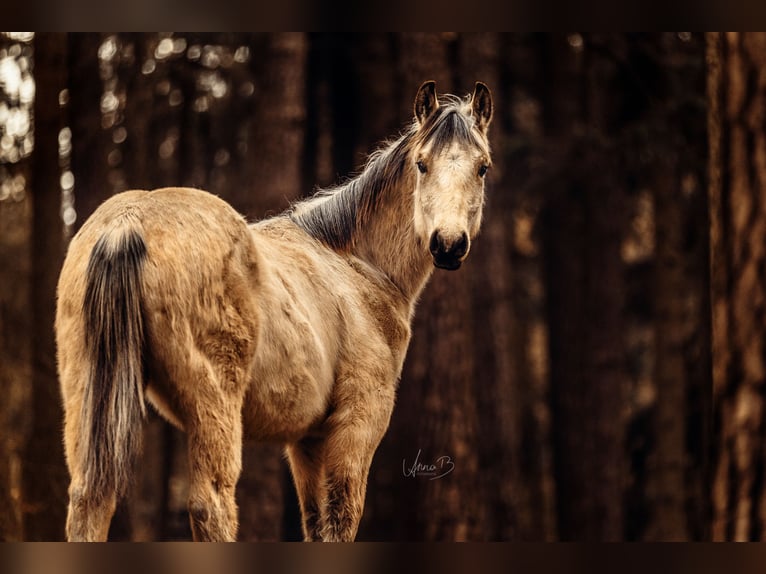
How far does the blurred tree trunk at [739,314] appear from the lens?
8.27 ft

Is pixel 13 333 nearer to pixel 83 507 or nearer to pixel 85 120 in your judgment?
pixel 85 120

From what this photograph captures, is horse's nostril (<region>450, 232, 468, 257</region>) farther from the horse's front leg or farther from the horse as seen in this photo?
the horse's front leg

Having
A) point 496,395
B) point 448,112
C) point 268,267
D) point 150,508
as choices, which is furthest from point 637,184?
point 150,508

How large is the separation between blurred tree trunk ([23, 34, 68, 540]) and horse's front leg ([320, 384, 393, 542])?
2244 mm

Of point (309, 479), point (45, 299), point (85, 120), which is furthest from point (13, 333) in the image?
point (309, 479)

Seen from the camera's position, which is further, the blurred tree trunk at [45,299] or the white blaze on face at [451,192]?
the blurred tree trunk at [45,299]

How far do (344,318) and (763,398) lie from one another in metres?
2.48

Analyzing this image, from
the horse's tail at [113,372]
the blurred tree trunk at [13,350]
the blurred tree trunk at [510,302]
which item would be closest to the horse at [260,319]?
the horse's tail at [113,372]

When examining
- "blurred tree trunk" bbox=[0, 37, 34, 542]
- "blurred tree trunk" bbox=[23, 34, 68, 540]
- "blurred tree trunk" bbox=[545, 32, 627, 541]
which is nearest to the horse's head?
"blurred tree trunk" bbox=[545, 32, 627, 541]

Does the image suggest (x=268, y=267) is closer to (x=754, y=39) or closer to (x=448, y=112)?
(x=448, y=112)

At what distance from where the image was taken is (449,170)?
466 centimetres

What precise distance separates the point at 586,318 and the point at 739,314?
193 inches

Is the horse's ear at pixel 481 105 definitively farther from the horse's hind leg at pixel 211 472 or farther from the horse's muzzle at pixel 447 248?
the horse's hind leg at pixel 211 472

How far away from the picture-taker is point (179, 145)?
709 centimetres
